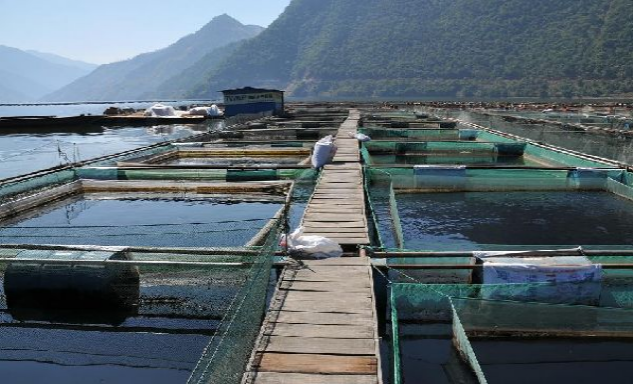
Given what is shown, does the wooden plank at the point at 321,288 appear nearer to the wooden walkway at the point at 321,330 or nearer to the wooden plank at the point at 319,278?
the wooden walkway at the point at 321,330

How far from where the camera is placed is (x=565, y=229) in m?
15.6

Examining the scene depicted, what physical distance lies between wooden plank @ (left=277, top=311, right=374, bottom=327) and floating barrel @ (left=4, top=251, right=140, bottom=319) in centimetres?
380

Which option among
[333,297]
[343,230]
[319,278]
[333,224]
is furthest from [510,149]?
[333,297]

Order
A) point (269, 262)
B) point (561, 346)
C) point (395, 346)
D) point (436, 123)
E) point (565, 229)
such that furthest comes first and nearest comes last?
1. point (436, 123)
2. point (565, 229)
3. point (269, 262)
4. point (561, 346)
5. point (395, 346)

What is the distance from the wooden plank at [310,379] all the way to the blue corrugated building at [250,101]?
4599cm

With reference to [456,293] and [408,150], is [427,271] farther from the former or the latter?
[408,150]

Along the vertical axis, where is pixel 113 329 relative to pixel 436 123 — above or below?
below

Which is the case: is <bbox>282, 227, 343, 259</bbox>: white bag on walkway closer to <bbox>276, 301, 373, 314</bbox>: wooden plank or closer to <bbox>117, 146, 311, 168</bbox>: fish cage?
<bbox>276, 301, 373, 314</bbox>: wooden plank

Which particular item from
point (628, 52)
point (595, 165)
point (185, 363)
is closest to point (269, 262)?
point (185, 363)

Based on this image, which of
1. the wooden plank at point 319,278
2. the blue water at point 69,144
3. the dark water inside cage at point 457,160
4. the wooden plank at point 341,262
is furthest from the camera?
the blue water at point 69,144

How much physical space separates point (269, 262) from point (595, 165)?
674 inches

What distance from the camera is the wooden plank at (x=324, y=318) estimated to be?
23.0 ft

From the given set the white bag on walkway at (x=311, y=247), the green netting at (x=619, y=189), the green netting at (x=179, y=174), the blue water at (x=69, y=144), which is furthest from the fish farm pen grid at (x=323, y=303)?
the blue water at (x=69, y=144)

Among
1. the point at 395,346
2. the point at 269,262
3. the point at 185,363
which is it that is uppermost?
the point at 269,262
